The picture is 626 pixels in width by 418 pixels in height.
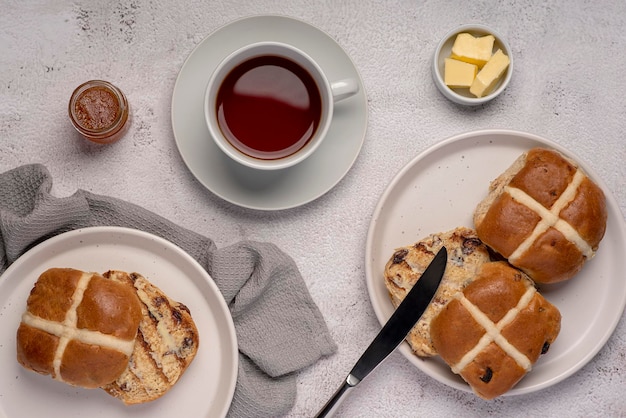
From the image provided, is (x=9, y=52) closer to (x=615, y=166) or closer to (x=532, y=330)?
(x=532, y=330)

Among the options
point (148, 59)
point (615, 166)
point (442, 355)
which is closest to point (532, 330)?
point (442, 355)

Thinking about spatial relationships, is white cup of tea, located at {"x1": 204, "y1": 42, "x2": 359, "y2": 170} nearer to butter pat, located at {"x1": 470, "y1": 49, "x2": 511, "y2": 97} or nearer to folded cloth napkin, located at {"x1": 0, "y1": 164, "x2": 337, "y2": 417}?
folded cloth napkin, located at {"x1": 0, "y1": 164, "x2": 337, "y2": 417}

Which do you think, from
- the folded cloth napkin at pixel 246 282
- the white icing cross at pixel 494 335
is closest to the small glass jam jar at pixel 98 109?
the folded cloth napkin at pixel 246 282

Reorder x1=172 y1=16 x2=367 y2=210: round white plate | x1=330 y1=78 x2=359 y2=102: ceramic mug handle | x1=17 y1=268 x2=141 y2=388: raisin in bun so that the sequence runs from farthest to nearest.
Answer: x1=172 y1=16 x2=367 y2=210: round white plate, x1=330 y1=78 x2=359 y2=102: ceramic mug handle, x1=17 y1=268 x2=141 y2=388: raisin in bun

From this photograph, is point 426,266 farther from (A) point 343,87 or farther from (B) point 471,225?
(A) point 343,87

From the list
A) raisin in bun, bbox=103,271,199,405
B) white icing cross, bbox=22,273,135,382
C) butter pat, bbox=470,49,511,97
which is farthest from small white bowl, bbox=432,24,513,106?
white icing cross, bbox=22,273,135,382
